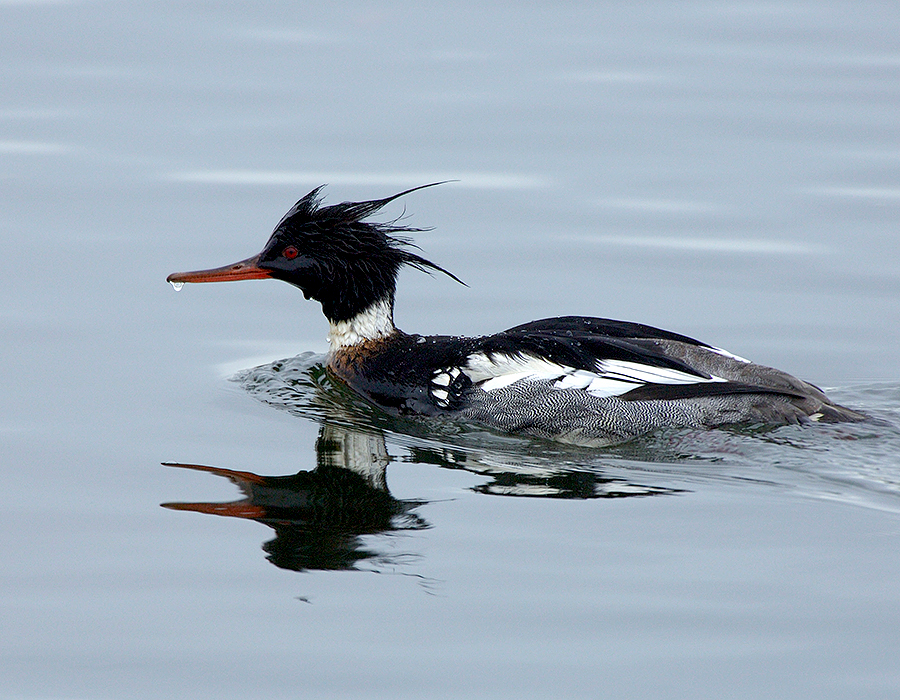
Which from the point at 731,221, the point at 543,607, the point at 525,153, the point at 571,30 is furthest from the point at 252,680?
the point at 571,30

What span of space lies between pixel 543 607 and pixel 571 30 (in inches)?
378

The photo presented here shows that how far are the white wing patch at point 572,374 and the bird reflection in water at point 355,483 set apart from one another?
0.36 m

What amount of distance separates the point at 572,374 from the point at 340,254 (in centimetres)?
163

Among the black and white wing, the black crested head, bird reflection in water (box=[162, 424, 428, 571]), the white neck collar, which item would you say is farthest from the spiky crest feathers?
bird reflection in water (box=[162, 424, 428, 571])

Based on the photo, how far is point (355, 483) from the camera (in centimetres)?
664

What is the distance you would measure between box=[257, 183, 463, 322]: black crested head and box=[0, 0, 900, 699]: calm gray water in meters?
0.58

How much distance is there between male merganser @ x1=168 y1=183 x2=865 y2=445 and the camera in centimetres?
712

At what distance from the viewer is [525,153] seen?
11.4m

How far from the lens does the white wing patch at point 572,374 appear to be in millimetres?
7148

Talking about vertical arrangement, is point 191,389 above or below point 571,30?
below

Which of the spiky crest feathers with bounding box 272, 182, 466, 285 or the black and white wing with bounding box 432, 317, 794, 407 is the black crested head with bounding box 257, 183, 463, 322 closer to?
the spiky crest feathers with bounding box 272, 182, 466, 285

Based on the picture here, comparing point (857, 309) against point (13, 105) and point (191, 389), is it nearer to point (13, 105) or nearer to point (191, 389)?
point (191, 389)

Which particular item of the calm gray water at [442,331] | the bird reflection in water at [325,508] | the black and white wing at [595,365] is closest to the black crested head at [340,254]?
the calm gray water at [442,331]

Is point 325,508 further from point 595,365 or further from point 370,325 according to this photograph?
point 370,325
